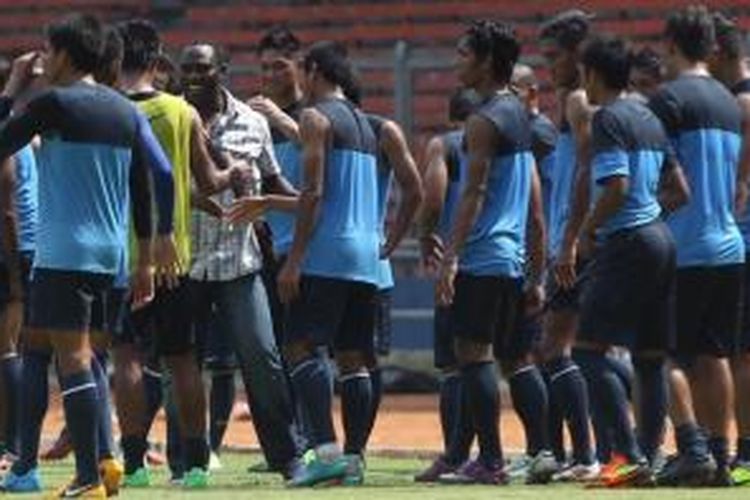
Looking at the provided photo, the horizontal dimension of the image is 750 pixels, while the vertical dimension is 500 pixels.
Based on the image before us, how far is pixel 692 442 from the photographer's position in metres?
14.9

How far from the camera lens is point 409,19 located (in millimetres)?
27688

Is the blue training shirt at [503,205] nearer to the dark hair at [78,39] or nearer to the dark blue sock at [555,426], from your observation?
the dark blue sock at [555,426]

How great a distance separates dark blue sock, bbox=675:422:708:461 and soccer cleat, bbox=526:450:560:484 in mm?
938

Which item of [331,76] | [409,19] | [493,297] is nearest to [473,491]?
[493,297]

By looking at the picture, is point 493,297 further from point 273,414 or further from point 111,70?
point 111,70

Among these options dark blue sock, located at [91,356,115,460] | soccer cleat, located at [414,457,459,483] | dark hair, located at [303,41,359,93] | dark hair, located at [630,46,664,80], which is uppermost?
dark hair, located at [303,41,359,93]

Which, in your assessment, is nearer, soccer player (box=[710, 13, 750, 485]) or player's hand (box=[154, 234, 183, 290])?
player's hand (box=[154, 234, 183, 290])

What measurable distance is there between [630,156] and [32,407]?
3014 millimetres

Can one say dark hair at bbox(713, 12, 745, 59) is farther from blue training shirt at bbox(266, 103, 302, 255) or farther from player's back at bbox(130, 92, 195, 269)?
player's back at bbox(130, 92, 195, 269)

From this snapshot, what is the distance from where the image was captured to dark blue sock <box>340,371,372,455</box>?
15.5m

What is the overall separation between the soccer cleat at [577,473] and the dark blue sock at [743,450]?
688 mm

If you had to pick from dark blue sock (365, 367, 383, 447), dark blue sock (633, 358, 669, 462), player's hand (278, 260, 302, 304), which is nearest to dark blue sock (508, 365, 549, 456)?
dark blue sock (365, 367, 383, 447)

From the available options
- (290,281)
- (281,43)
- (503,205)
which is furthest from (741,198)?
(281,43)

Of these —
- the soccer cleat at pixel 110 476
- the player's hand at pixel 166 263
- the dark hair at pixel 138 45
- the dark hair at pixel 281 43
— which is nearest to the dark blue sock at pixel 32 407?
the player's hand at pixel 166 263
